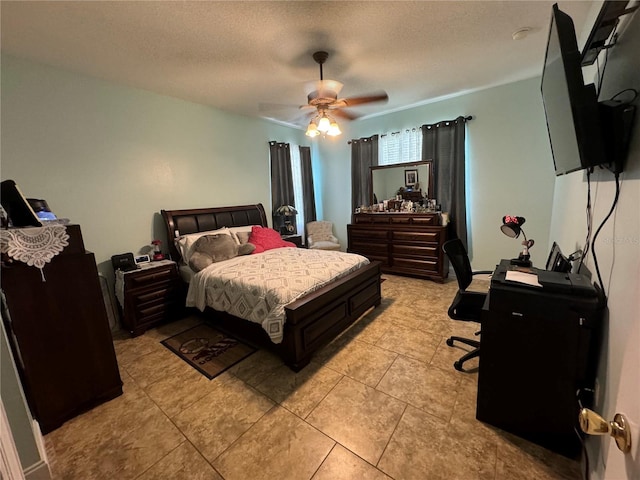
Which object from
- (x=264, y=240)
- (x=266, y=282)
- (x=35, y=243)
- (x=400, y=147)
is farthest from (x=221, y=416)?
(x=400, y=147)

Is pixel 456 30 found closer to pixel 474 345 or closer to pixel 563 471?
pixel 474 345

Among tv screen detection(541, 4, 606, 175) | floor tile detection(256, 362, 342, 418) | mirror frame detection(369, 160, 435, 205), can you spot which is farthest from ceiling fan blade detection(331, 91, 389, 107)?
floor tile detection(256, 362, 342, 418)

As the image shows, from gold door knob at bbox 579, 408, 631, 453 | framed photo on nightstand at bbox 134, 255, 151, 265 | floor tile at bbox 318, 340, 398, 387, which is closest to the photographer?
gold door knob at bbox 579, 408, 631, 453

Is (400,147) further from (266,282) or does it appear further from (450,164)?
(266,282)

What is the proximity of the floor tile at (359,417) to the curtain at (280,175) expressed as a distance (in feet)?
11.3

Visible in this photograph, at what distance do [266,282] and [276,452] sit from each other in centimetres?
119

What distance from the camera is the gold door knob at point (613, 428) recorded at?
1.76 feet

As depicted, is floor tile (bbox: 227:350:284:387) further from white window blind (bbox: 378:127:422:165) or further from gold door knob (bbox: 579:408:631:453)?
white window blind (bbox: 378:127:422:165)

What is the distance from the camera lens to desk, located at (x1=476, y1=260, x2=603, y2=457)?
1.30 metres

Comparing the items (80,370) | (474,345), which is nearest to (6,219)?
(80,370)

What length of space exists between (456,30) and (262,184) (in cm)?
329

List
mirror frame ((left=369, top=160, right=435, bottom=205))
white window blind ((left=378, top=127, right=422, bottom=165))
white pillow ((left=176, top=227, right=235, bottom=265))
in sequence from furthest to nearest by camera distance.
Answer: white window blind ((left=378, top=127, right=422, bottom=165)), mirror frame ((left=369, top=160, right=435, bottom=205)), white pillow ((left=176, top=227, right=235, bottom=265))

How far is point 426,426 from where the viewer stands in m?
1.60

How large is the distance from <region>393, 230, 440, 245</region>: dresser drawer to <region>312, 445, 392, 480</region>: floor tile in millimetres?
3105
